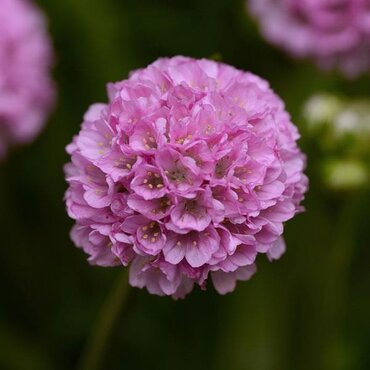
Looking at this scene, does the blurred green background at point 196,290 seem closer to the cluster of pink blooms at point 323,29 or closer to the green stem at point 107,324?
the cluster of pink blooms at point 323,29

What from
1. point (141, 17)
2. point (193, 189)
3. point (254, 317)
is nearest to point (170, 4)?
point (141, 17)

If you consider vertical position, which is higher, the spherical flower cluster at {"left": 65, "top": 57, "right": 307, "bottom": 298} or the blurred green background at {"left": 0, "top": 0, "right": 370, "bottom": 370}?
the blurred green background at {"left": 0, "top": 0, "right": 370, "bottom": 370}

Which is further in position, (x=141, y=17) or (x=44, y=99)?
(x=141, y=17)

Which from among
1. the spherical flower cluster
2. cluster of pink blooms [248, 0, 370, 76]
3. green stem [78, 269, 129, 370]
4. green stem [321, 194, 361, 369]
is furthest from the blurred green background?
the spherical flower cluster

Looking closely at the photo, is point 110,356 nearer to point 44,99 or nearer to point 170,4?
point 44,99

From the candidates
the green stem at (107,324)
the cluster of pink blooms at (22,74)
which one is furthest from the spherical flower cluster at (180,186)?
the cluster of pink blooms at (22,74)

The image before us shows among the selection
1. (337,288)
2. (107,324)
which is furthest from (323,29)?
(107,324)

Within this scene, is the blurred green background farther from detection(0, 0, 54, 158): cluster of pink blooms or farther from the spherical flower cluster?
the spherical flower cluster
